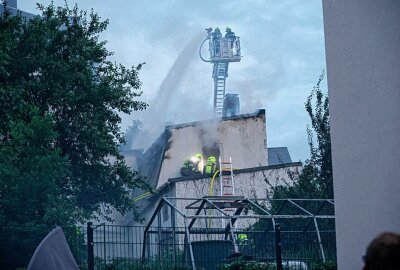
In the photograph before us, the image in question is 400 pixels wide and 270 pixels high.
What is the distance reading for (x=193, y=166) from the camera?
1347 inches

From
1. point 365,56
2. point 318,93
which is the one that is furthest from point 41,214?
point 365,56

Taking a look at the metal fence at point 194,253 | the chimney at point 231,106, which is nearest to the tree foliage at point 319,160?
the metal fence at point 194,253

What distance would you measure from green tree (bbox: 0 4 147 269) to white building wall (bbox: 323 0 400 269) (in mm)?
12749

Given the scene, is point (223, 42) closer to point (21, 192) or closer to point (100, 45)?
point (100, 45)

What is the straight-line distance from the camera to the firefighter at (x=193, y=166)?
111ft

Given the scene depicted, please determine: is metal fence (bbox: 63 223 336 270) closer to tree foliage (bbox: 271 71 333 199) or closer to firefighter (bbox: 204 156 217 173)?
tree foliage (bbox: 271 71 333 199)

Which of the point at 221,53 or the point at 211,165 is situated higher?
→ the point at 221,53

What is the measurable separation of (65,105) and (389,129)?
17.8m

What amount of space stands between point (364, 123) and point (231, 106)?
4142 centimetres

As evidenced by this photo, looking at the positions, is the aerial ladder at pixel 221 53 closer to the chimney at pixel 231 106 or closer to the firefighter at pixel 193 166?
the chimney at pixel 231 106

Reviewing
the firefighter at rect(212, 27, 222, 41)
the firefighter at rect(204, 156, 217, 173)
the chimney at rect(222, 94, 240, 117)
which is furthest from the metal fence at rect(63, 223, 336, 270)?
the firefighter at rect(212, 27, 222, 41)

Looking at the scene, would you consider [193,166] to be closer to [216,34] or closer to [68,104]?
[68,104]

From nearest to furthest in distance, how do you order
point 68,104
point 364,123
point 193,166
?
point 364,123
point 68,104
point 193,166

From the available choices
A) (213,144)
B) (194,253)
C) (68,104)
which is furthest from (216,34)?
(194,253)
